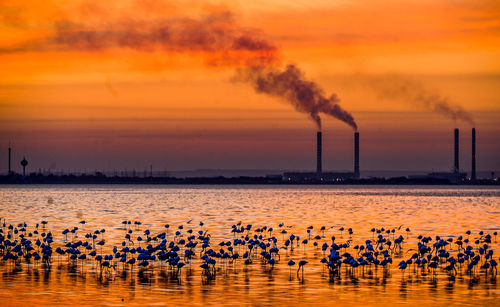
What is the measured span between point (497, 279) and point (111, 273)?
17080 mm

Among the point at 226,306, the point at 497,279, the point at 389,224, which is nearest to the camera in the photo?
the point at 226,306

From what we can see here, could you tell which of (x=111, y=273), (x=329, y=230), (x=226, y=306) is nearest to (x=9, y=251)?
(x=111, y=273)

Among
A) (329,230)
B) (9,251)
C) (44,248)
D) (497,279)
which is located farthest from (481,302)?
(329,230)

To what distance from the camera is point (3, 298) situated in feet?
103

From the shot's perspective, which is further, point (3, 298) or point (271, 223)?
point (271, 223)

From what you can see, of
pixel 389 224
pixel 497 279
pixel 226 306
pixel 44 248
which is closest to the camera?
pixel 226 306

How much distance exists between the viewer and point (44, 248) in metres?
41.1

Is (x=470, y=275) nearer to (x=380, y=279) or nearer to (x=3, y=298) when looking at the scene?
(x=380, y=279)

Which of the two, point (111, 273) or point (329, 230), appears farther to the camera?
point (329, 230)

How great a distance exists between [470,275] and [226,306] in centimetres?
1310

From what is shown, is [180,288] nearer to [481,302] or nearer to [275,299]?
[275,299]

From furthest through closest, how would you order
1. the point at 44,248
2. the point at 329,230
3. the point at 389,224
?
the point at 389,224, the point at 329,230, the point at 44,248

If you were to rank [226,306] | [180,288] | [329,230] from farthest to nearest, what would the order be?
1. [329,230]
2. [180,288]
3. [226,306]

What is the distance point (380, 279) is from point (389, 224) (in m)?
38.0
